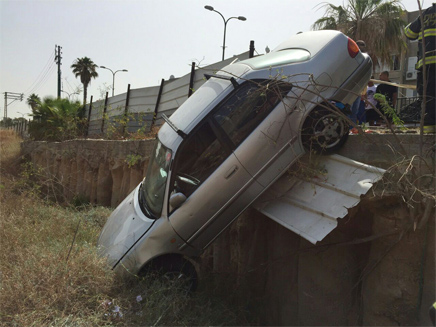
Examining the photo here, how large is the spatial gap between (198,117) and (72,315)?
8.19ft

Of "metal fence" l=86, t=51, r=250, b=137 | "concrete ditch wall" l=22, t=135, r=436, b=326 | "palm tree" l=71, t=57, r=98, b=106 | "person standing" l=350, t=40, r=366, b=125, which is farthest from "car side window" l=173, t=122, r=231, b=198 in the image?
"palm tree" l=71, t=57, r=98, b=106

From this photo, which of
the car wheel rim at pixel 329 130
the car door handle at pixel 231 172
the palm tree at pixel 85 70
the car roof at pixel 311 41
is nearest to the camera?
the car door handle at pixel 231 172

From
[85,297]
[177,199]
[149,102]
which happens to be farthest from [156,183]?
[149,102]

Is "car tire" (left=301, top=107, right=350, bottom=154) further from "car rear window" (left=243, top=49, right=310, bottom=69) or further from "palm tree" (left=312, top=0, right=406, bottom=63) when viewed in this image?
"palm tree" (left=312, top=0, right=406, bottom=63)

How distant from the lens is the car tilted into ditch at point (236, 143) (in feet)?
16.0

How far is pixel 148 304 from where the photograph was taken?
4.54m

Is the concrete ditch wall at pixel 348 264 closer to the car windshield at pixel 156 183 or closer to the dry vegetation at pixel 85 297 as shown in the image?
the dry vegetation at pixel 85 297

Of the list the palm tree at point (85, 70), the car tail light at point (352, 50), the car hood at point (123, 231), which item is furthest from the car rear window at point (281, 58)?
the palm tree at point (85, 70)

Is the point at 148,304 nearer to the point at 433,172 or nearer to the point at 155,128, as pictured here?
the point at 433,172

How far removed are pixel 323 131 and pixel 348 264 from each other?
1.54 meters

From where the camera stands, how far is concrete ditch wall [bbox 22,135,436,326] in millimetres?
4207

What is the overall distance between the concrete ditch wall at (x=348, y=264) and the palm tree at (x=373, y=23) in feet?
45.8

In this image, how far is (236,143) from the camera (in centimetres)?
489

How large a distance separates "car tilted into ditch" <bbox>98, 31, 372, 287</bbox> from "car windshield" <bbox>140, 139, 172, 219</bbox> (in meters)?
0.03
